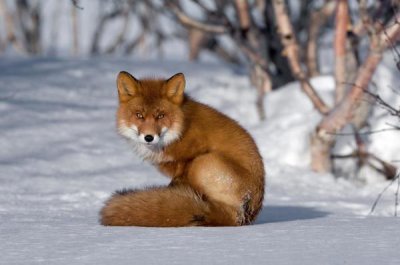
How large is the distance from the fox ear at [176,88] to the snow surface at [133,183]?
1.10 metres

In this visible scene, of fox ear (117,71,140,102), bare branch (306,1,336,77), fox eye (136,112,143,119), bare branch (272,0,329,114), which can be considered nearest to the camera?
fox eye (136,112,143,119)

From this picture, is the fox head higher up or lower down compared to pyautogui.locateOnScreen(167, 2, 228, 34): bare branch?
lower down

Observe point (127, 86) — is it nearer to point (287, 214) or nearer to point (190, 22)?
point (287, 214)

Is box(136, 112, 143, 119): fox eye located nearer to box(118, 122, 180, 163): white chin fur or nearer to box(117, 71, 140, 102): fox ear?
box(118, 122, 180, 163): white chin fur

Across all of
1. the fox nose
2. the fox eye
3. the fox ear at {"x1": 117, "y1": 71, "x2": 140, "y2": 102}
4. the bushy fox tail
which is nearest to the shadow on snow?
the bushy fox tail

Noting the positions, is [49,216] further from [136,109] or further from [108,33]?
[108,33]

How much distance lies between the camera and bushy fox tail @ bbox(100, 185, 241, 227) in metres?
5.55

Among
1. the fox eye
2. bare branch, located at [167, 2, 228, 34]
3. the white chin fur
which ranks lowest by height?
the white chin fur

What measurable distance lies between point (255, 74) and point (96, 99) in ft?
8.49

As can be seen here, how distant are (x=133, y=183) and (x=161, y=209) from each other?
3649mm

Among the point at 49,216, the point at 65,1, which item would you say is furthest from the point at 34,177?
the point at 65,1

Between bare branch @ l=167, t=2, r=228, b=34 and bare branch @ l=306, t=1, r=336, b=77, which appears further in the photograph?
bare branch @ l=306, t=1, r=336, b=77

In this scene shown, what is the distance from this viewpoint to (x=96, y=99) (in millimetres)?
12367

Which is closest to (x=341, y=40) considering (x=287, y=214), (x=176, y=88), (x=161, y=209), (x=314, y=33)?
(x=314, y=33)
